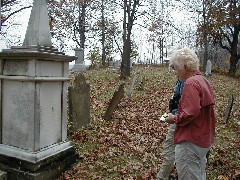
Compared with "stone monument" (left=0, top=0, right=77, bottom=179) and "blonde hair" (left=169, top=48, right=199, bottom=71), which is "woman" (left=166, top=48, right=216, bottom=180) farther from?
"stone monument" (left=0, top=0, right=77, bottom=179)

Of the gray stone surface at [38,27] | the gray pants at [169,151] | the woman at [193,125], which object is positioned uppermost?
the gray stone surface at [38,27]

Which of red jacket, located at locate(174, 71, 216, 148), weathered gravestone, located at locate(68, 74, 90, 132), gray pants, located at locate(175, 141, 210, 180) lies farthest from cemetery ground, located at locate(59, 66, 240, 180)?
red jacket, located at locate(174, 71, 216, 148)

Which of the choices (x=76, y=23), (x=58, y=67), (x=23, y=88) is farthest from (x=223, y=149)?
(x=76, y=23)

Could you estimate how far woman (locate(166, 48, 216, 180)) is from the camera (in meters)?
2.89

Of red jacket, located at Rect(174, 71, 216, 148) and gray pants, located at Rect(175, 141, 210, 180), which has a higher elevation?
red jacket, located at Rect(174, 71, 216, 148)

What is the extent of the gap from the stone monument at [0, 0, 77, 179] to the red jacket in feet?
7.49

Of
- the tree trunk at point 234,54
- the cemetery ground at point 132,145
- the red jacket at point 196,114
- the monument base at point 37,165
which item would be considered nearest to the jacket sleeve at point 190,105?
the red jacket at point 196,114

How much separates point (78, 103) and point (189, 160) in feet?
14.7

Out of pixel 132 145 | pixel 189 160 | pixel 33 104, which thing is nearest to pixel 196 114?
pixel 189 160

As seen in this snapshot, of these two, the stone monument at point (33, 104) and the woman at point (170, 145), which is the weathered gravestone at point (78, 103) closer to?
the stone monument at point (33, 104)

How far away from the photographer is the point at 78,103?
7105 millimetres

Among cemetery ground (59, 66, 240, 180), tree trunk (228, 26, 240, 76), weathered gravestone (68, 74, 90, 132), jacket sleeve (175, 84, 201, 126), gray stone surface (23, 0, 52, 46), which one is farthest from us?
tree trunk (228, 26, 240, 76)

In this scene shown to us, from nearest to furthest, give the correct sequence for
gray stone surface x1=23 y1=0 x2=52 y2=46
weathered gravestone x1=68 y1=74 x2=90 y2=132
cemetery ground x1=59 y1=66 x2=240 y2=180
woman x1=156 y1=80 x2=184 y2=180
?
woman x1=156 y1=80 x2=184 y2=180 < gray stone surface x1=23 y1=0 x2=52 y2=46 < cemetery ground x1=59 y1=66 x2=240 y2=180 < weathered gravestone x1=68 y1=74 x2=90 y2=132

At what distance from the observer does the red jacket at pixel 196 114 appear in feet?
9.43
